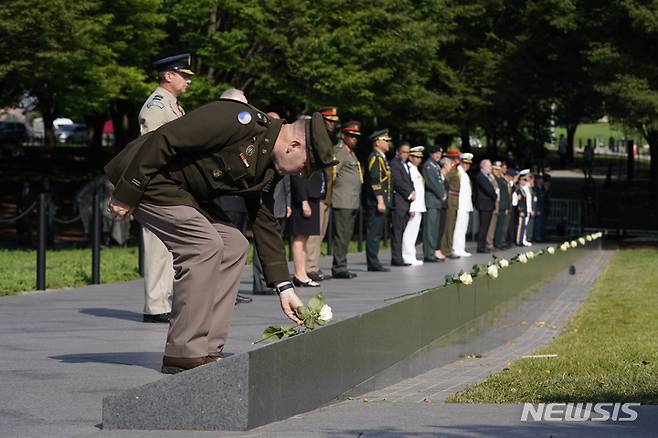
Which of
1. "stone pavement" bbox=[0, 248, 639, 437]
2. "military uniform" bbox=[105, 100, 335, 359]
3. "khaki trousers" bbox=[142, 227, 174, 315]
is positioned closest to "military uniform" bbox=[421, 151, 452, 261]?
"stone pavement" bbox=[0, 248, 639, 437]

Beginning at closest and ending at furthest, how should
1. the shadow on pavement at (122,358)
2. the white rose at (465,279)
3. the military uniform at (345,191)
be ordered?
the shadow on pavement at (122,358)
the white rose at (465,279)
the military uniform at (345,191)

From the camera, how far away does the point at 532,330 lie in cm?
1750

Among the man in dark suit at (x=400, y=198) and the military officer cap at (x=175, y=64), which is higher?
the military officer cap at (x=175, y=64)

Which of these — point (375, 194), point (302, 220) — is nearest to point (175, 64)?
point (302, 220)

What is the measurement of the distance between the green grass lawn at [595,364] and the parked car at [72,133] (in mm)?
75614

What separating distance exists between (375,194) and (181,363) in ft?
39.9

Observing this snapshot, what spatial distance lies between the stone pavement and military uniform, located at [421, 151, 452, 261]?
24.4 ft

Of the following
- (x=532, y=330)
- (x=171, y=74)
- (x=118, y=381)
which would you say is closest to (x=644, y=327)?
(x=532, y=330)

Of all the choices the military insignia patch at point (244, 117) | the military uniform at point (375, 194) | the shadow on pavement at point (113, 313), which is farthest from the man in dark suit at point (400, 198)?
the military insignia patch at point (244, 117)

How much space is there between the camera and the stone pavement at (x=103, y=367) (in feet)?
21.9

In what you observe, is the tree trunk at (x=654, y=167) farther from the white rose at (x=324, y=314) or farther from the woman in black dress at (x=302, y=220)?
the white rose at (x=324, y=314)

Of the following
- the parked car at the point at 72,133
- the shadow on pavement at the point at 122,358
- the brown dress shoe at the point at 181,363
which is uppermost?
the brown dress shoe at the point at 181,363

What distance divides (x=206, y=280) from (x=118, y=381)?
2.93 feet

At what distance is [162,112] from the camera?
1047cm
